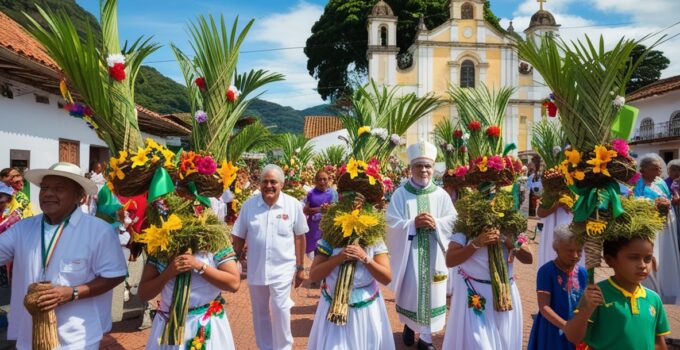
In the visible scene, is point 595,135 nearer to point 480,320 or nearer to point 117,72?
point 480,320

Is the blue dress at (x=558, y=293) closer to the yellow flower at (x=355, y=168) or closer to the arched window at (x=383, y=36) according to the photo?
the yellow flower at (x=355, y=168)

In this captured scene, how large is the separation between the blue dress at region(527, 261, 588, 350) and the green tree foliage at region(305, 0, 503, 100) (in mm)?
34225

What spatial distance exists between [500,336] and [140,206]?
328cm

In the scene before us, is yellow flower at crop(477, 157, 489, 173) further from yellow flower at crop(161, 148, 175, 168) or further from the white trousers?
yellow flower at crop(161, 148, 175, 168)

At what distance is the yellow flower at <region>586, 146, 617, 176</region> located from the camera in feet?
8.02

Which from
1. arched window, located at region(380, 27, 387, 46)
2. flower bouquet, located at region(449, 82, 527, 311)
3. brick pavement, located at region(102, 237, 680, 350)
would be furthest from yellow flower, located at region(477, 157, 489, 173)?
arched window, located at region(380, 27, 387, 46)

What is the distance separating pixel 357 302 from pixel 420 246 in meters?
1.51

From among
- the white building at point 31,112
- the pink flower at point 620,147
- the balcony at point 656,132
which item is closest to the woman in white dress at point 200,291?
the pink flower at point 620,147

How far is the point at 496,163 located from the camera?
363cm

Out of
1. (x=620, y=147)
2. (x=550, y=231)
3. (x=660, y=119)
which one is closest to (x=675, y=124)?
(x=660, y=119)

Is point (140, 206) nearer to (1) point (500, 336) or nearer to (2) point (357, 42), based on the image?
(1) point (500, 336)

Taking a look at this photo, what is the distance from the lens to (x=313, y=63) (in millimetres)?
41719

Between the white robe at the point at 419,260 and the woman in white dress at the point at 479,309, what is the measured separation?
71 cm

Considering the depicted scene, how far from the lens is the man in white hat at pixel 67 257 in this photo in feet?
8.92
